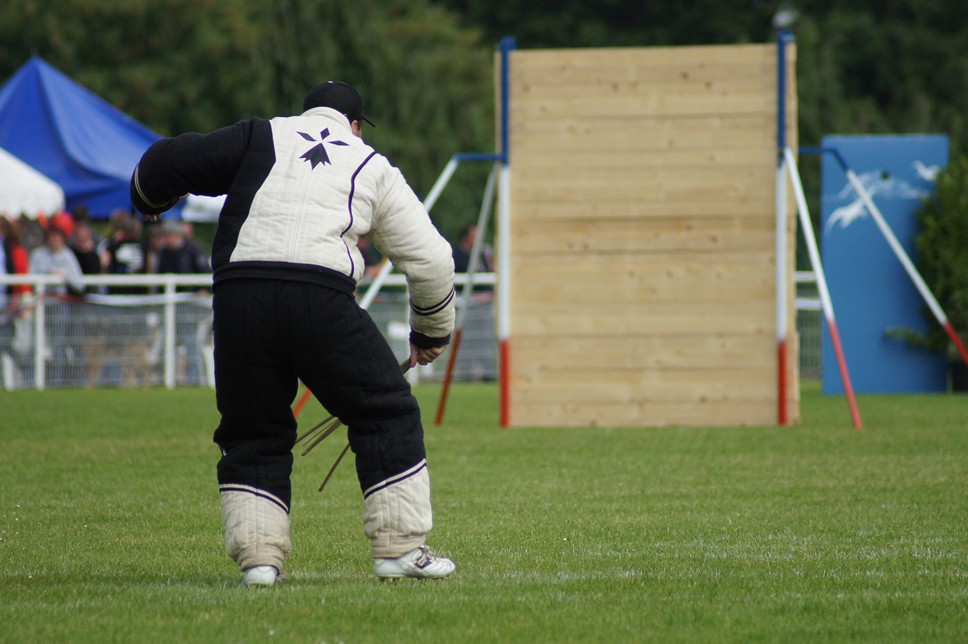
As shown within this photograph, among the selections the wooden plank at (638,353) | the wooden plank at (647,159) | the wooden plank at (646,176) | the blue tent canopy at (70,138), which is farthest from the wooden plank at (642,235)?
the blue tent canopy at (70,138)

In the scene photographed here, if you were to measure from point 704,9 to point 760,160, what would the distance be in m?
36.3

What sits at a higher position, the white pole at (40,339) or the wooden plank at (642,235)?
the wooden plank at (642,235)

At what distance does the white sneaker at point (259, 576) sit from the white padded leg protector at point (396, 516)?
331 mm

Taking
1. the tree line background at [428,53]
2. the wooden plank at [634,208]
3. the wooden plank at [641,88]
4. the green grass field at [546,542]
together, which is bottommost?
the green grass field at [546,542]

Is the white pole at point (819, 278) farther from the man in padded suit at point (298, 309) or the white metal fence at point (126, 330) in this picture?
the white metal fence at point (126, 330)

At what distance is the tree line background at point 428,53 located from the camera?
36.8 meters

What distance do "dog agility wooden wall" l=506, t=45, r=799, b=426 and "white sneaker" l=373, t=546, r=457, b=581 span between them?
7.06 meters

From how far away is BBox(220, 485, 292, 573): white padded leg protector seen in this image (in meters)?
5.41

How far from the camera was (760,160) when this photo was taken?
12.4m

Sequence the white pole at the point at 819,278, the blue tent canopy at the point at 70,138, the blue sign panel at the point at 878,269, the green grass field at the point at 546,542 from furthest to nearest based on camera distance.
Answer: the blue tent canopy at the point at 70,138, the blue sign panel at the point at 878,269, the white pole at the point at 819,278, the green grass field at the point at 546,542

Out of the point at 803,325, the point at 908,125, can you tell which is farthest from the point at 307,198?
the point at 908,125

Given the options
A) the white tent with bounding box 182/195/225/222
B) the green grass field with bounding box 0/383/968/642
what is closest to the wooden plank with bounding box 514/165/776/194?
the green grass field with bounding box 0/383/968/642

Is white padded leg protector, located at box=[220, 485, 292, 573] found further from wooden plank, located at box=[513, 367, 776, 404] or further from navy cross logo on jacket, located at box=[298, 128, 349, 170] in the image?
wooden plank, located at box=[513, 367, 776, 404]

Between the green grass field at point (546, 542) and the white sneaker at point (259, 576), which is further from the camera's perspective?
the white sneaker at point (259, 576)
